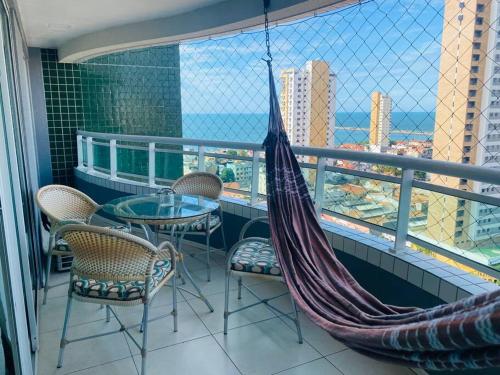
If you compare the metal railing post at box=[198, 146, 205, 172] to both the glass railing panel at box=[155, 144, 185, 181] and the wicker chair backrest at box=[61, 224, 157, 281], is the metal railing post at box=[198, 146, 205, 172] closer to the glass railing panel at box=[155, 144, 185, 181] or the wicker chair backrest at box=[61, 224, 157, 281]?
the glass railing panel at box=[155, 144, 185, 181]

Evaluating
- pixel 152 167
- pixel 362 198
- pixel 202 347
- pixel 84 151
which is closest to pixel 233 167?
pixel 152 167

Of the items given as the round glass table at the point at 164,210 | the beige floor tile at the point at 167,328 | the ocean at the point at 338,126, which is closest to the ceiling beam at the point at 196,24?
the ocean at the point at 338,126

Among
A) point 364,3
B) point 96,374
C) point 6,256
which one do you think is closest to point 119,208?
point 96,374

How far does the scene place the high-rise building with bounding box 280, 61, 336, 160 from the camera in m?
2.89

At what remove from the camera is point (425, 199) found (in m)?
2.04

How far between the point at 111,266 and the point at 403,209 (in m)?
1.59

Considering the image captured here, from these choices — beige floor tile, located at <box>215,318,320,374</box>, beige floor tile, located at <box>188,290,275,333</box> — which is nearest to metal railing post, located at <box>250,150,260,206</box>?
beige floor tile, located at <box>188,290,275,333</box>

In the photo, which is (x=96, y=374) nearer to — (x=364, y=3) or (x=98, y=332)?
(x=98, y=332)

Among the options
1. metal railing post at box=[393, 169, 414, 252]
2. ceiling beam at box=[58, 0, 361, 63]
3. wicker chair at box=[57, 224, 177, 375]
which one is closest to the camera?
wicker chair at box=[57, 224, 177, 375]

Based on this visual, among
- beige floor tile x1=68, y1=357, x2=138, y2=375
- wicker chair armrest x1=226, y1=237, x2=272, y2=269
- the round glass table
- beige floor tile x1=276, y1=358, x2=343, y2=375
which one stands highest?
the round glass table

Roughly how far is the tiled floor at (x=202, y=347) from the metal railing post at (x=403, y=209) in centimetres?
67

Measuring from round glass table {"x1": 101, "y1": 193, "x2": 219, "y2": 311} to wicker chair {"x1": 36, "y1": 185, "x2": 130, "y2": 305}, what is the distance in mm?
268

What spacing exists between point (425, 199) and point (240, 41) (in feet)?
8.04

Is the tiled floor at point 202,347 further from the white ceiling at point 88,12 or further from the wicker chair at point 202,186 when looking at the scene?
the white ceiling at point 88,12
